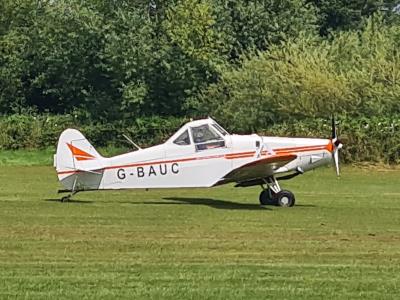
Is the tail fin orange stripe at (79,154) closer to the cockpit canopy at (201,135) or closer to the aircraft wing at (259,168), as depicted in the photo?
the cockpit canopy at (201,135)

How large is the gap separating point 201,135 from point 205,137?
3.9 inches

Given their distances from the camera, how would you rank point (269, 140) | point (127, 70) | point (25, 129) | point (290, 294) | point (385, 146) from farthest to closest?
point (127, 70) → point (25, 129) → point (385, 146) → point (269, 140) → point (290, 294)

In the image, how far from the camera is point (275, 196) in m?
19.9

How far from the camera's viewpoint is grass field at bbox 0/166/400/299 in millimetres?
9070

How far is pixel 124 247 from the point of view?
12.9m

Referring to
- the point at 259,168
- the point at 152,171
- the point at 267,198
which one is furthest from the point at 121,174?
the point at 267,198

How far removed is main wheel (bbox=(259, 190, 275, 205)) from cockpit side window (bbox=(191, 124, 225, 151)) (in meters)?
1.48

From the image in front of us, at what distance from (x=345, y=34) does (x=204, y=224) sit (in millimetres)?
32335

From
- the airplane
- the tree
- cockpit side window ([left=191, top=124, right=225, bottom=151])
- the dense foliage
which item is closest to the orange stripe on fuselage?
the airplane

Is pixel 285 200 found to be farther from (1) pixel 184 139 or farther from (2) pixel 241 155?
(1) pixel 184 139

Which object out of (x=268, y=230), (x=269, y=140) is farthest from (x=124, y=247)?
(x=269, y=140)

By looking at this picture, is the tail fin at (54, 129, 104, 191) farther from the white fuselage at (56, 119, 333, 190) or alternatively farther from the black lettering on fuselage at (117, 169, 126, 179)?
the black lettering on fuselage at (117, 169, 126, 179)

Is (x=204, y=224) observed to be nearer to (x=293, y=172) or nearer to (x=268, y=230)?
(x=268, y=230)

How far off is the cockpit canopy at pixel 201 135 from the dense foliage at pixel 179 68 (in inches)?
736
